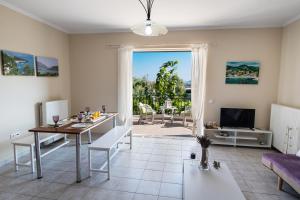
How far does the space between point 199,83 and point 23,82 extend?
3579 millimetres

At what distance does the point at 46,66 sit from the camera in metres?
3.99

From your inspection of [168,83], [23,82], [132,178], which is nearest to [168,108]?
[168,83]

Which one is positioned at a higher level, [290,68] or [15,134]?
[290,68]

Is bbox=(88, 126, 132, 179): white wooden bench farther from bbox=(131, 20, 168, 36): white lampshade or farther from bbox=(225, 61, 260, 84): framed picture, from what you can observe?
bbox=(225, 61, 260, 84): framed picture

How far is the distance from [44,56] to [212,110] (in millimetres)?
3928

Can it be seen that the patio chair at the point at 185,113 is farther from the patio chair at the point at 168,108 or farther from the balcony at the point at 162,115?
the patio chair at the point at 168,108

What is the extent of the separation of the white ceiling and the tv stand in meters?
2.28

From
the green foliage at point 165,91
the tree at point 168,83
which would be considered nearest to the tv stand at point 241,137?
the green foliage at point 165,91

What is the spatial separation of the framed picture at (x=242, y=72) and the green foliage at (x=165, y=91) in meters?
2.53

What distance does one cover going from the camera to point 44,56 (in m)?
3.95

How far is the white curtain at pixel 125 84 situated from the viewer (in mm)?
4523

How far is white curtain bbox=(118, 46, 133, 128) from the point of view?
178 inches

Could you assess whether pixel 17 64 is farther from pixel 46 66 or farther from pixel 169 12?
pixel 169 12

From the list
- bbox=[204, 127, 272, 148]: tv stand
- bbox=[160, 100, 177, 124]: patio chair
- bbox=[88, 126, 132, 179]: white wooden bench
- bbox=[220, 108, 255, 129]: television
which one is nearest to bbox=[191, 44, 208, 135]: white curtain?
bbox=[204, 127, 272, 148]: tv stand
